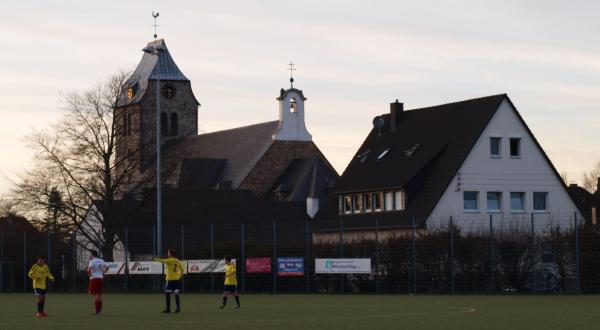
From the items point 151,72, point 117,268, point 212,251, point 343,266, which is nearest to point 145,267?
point 117,268

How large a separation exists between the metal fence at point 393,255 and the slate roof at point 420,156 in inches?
426

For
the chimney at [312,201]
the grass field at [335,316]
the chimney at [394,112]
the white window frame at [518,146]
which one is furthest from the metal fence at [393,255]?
the chimney at [312,201]

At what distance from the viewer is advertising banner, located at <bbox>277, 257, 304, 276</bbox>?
173 ft

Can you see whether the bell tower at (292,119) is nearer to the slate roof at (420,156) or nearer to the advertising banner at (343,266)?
the slate roof at (420,156)

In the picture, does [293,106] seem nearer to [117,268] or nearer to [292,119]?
[292,119]

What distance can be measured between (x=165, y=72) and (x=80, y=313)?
307 feet

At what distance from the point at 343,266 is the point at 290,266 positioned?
263 centimetres

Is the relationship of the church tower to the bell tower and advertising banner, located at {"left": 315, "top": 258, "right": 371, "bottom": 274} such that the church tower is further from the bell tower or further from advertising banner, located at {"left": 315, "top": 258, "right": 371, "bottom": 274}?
advertising banner, located at {"left": 315, "top": 258, "right": 371, "bottom": 274}

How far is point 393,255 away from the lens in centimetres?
5091

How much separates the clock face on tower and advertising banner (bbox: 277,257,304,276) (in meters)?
74.6

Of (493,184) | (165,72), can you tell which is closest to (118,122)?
(493,184)

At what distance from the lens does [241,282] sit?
5509cm

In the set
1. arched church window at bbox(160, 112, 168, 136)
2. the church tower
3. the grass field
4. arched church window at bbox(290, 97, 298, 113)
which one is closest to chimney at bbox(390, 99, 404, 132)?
arched church window at bbox(290, 97, 298, 113)

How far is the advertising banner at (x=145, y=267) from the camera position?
57.2 m
